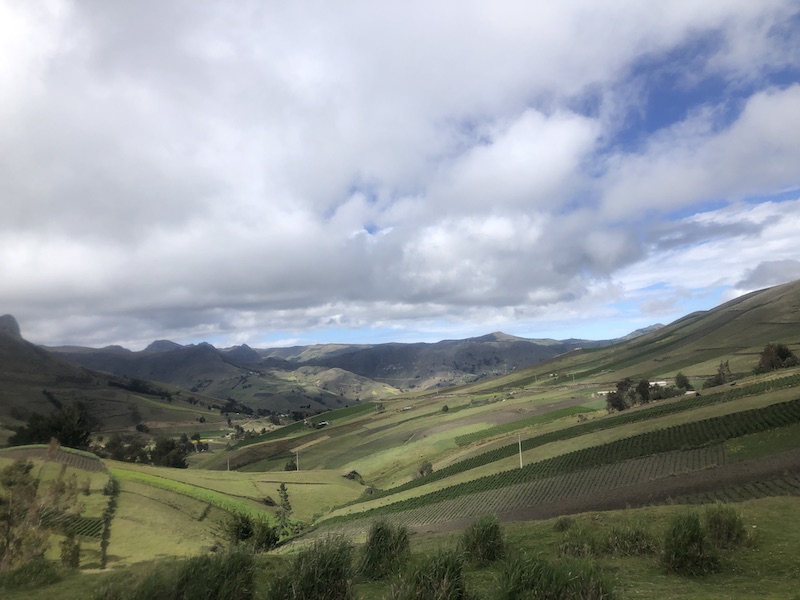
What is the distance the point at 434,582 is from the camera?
1147 centimetres

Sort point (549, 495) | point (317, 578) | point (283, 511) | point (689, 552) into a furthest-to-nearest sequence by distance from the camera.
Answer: point (283, 511)
point (549, 495)
point (689, 552)
point (317, 578)

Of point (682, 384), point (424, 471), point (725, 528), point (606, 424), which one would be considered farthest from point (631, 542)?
point (682, 384)

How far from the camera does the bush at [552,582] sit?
10.8 meters

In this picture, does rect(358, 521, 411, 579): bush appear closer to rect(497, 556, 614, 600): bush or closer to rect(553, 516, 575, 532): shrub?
rect(497, 556, 614, 600): bush

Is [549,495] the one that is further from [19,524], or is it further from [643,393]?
[643,393]

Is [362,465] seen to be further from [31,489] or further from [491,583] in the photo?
[491,583]

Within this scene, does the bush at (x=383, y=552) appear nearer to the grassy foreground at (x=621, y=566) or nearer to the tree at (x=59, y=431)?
the grassy foreground at (x=621, y=566)

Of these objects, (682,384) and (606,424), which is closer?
(606,424)

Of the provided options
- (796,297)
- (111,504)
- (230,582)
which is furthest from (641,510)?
(796,297)

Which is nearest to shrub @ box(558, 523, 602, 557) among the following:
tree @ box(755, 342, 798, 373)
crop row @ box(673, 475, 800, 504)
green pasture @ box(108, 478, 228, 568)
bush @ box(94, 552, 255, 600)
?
bush @ box(94, 552, 255, 600)

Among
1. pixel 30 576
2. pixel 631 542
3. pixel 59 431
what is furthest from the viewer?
pixel 59 431

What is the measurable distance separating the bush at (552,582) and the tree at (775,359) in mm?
114525

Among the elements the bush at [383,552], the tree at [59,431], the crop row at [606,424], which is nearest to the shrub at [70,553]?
the bush at [383,552]

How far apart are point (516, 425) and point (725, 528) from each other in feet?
307
